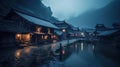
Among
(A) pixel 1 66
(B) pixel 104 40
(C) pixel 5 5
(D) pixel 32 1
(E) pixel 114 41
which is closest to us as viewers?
(A) pixel 1 66

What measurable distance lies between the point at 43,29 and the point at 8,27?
18.7 metres

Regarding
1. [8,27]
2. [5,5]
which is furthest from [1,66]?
[5,5]

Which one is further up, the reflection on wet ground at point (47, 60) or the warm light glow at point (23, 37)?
the warm light glow at point (23, 37)

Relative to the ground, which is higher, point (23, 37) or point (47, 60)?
point (23, 37)

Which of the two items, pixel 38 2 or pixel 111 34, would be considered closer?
pixel 111 34

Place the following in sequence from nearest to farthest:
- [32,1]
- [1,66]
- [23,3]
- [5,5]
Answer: [1,66]
[5,5]
[23,3]
[32,1]

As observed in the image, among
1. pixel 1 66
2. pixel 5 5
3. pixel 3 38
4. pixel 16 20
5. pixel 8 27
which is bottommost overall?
pixel 1 66

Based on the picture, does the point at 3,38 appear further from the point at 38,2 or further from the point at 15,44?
the point at 38,2

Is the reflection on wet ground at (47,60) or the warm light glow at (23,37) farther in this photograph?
the warm light glow at (23,37)

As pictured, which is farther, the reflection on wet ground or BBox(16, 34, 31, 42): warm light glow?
BBox(16, 34, 31, 42): warm light glow

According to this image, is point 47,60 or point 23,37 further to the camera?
point 23,37

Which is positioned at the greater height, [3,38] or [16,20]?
[16,20]

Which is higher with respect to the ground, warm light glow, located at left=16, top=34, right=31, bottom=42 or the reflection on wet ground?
warm light glow, located at left=16, top=34, right=31, bottom=42

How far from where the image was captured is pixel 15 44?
1125 inches
